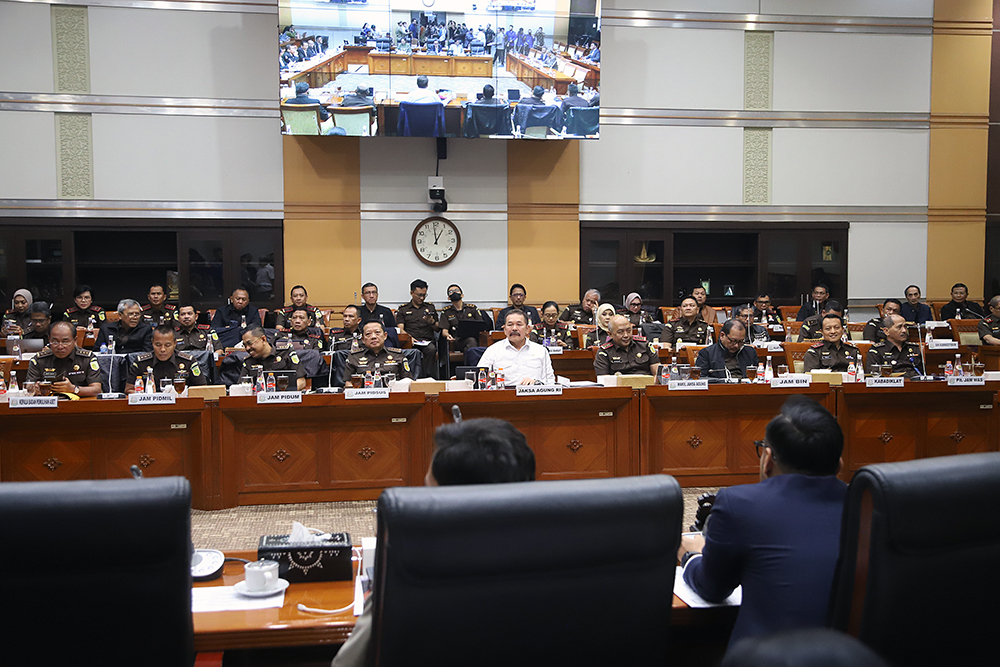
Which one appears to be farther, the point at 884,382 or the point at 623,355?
the point at 623,355

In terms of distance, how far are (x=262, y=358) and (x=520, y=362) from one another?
187cm

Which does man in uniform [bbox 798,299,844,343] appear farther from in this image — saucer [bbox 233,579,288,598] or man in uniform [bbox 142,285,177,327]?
saucer [bbox 233,579,288,598]

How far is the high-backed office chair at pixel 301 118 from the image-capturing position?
862 cm

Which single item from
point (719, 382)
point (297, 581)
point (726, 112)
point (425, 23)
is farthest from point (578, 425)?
point (726, 112)

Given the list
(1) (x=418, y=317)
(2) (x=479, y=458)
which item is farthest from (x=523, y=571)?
(1) (x=418, y=317)

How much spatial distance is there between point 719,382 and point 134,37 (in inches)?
317

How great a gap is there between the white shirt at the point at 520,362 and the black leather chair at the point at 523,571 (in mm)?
4399

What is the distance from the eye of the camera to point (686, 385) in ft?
16.4

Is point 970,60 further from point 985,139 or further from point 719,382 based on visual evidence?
point 719,382

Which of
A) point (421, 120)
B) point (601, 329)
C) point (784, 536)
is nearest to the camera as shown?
point (784, 536)

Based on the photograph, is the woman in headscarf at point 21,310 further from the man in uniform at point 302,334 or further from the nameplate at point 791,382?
the nameplate at point 791,382

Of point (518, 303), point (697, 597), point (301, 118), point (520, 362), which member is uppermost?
point (301, 118)

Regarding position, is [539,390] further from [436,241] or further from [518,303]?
[436,241]

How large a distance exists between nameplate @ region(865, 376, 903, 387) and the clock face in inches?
229
